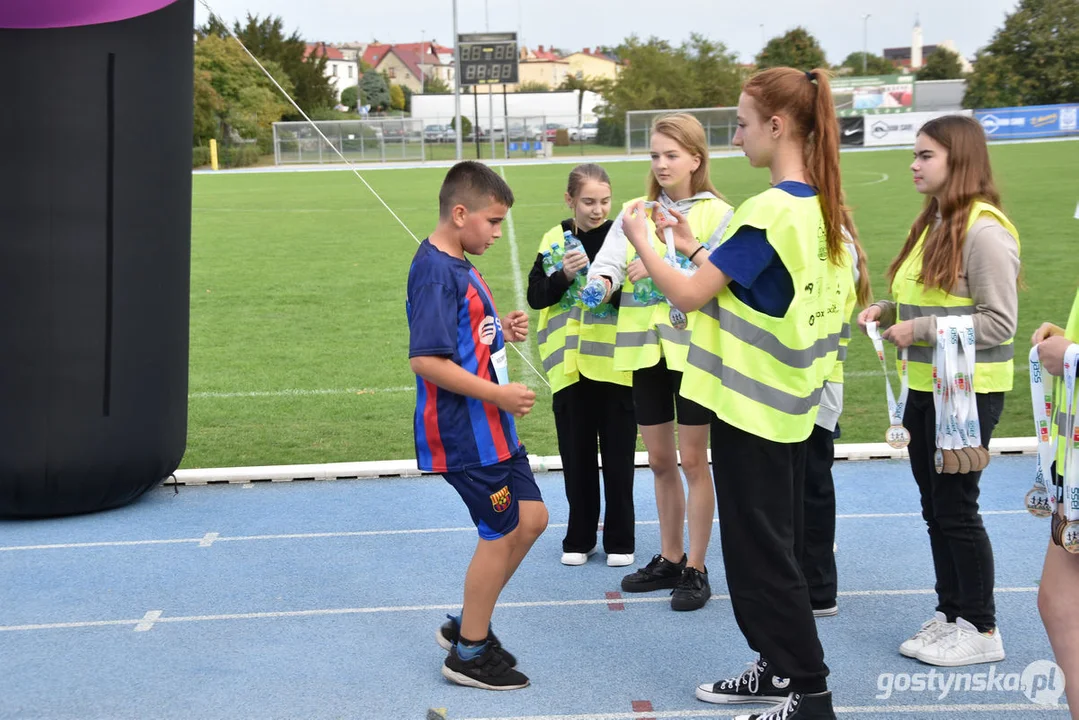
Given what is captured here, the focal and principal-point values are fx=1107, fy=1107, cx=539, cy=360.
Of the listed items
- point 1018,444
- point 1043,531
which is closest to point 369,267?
point 1018,444

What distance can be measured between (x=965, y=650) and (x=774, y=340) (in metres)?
1.48

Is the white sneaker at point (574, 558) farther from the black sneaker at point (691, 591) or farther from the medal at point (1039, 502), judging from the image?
the medal at point (1039, 502)

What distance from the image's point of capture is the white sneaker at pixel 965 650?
149 inches

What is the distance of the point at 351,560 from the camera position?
198 inches

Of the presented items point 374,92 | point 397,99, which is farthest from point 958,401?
point 397,99

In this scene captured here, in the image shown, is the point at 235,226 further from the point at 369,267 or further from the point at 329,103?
the point at 329,103

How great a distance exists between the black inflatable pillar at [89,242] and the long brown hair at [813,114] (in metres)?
3.27

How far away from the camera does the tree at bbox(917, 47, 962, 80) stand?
7575 centimetres

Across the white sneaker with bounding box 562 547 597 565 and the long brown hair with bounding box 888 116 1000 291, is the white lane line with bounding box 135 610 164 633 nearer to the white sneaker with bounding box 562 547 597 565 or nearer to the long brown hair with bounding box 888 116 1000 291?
the white sneaker with bounding box 562 547 597 565

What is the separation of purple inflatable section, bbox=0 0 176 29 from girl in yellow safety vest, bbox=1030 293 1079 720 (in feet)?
13.8

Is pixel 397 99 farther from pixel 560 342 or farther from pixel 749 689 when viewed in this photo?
pixel 749 689

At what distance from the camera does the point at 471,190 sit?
11.9 ft

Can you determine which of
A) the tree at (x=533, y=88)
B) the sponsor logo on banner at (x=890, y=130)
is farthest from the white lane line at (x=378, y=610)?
the tree at (x=533, y=88)

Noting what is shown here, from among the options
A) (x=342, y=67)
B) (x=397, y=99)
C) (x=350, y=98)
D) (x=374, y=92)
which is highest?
(x=342, y=67)
